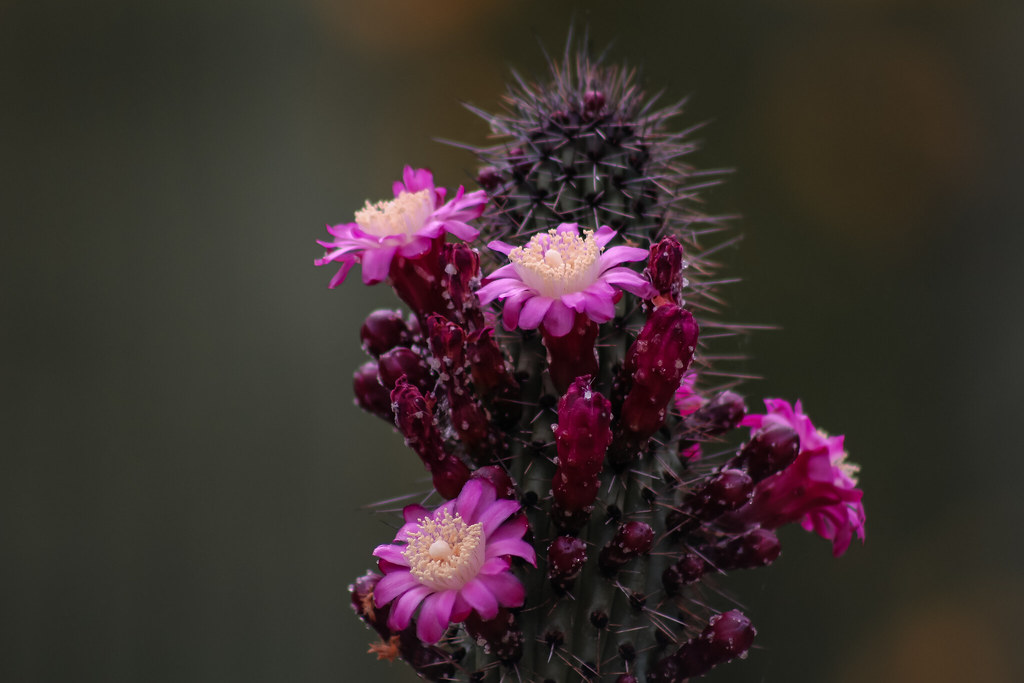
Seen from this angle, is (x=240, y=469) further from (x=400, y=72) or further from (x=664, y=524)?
(x=664, y=524)

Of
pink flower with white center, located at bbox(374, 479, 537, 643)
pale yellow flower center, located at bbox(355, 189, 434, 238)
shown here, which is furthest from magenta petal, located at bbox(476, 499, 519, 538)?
pale yellow flower center, located at bbox(355, 189, 434, 238)

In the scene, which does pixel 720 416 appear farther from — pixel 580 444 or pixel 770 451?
pixel 580 444

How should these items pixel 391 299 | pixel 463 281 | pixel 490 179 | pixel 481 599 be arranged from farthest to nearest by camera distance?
pixel 391 299
pixel 490 179
pixel 463 281
pixel 481 599

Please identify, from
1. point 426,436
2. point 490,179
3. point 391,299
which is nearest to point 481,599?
point 426,436

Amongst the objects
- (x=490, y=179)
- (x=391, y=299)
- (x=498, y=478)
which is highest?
(x=391, y=299)

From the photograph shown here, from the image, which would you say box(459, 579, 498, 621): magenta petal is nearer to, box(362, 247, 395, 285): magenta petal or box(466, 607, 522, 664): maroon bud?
box(466, 607, 522, 664): maroon bud

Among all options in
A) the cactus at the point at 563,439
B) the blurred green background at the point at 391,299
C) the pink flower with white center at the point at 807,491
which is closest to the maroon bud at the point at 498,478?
the cactus at the point at 563,439
